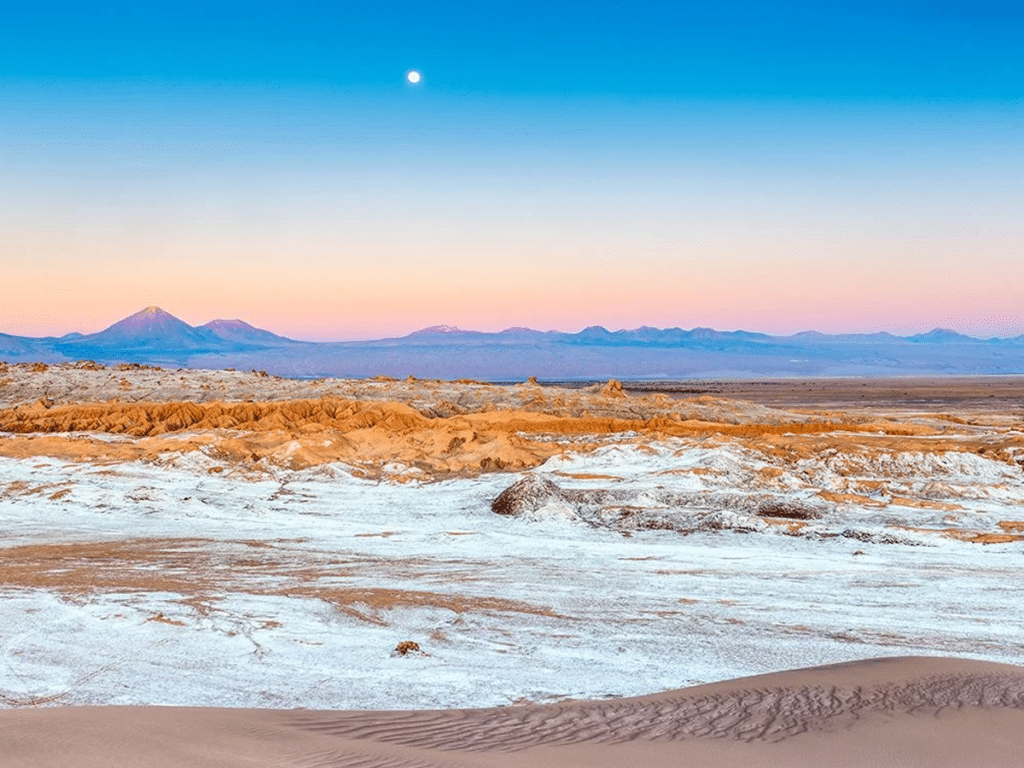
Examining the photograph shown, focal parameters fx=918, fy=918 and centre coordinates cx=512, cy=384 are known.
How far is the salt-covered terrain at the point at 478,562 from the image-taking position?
8.05 meters

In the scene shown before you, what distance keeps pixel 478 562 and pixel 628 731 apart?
6901 mm

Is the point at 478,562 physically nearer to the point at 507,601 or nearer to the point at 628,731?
the point at 507,601

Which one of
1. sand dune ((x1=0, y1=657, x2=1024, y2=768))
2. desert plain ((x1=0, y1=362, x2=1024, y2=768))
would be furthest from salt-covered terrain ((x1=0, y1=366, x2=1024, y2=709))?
sand dune ((x1=0, y1=657, x2=1024, y2=768))

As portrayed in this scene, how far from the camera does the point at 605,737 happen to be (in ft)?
19.5

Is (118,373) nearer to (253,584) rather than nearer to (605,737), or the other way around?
(253,584)

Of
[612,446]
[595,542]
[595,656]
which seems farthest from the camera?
[612,446]

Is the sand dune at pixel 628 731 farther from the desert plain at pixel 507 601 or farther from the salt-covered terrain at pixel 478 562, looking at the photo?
the salt-covered terrain at pixel 478 562

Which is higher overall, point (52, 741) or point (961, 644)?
point (52, 741)

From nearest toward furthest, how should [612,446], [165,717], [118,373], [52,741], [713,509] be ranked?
[52,741]
[165,717]
[713,509]
[612,446]
[118,373]

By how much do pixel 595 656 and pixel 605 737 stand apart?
8.04 ft

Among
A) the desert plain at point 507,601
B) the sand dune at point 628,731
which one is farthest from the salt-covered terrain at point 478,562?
the sand dune at point 628,731

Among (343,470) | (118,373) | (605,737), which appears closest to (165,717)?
(605,737)

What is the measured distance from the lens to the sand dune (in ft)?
16.6

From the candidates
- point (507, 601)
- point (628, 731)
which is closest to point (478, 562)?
point (507, 601)
